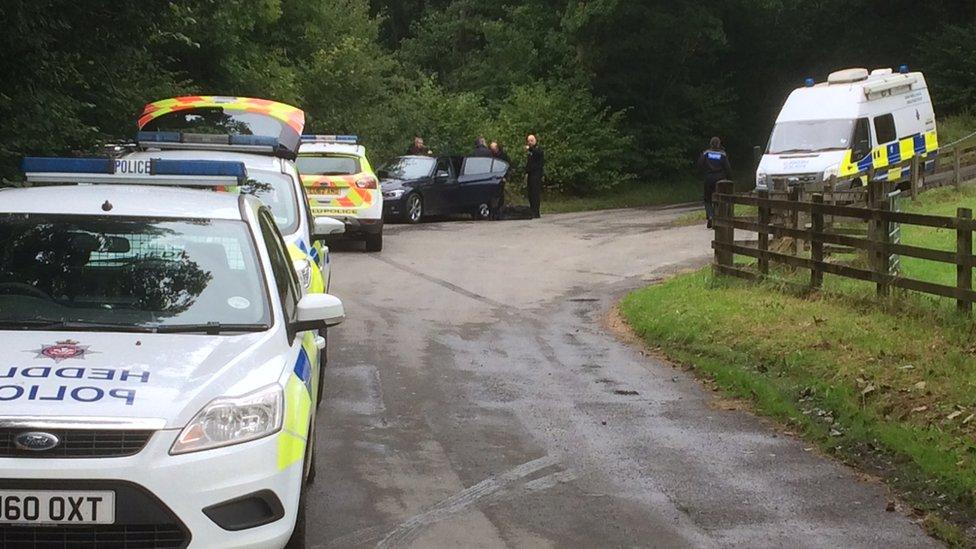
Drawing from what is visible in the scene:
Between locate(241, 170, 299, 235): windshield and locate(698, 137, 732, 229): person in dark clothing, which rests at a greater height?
locate(241, 170, 299, 235): windshield

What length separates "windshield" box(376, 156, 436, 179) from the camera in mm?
26797

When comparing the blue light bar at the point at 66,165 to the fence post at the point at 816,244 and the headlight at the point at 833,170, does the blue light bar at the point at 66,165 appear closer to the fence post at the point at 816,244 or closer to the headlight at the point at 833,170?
the fence post at the point at 816,244

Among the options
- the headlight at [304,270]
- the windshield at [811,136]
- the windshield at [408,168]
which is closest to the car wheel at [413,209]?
the windshield at [408,168]

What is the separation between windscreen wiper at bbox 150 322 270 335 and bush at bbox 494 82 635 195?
3011 cm

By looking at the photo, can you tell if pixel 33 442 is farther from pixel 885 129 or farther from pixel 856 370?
pixel 885 129

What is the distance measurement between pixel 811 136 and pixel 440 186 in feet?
25.5

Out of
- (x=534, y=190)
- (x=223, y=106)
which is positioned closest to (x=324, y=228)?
(x=223, y=106)

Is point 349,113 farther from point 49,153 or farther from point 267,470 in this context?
point 267,470

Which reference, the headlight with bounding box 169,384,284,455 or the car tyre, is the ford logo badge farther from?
the car tyre

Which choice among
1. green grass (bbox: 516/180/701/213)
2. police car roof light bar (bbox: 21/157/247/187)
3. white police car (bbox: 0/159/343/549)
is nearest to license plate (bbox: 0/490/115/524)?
white police car (bbox: 0/159/343/549)

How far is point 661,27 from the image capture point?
40.8 metres

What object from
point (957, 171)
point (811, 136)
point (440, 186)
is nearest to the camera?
point (811, 136)

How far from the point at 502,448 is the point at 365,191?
41.3 feet

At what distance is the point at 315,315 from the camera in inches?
238
